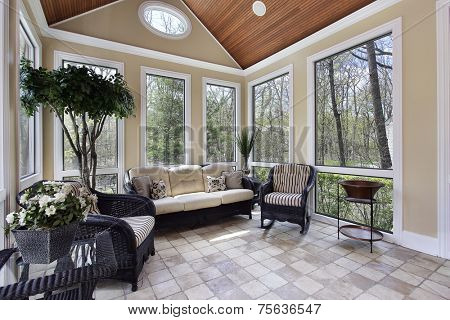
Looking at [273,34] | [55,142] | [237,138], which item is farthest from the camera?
[237,138]

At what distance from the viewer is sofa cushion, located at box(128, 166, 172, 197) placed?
3.64m

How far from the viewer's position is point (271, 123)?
4793 mm

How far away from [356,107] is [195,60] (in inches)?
124

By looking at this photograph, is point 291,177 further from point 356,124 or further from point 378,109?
point 378,109

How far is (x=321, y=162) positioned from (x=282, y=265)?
2080mm

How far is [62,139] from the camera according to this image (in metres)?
3.51

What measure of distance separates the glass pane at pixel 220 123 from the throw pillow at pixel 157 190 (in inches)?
59.4

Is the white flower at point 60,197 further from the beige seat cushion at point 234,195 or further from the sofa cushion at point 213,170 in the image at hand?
the sofa cushion at point 213,170

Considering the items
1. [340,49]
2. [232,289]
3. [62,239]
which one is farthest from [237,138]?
[62,239]

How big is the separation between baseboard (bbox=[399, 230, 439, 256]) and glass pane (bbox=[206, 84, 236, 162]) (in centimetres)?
337

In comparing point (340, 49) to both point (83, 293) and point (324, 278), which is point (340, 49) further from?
point (83, 293)

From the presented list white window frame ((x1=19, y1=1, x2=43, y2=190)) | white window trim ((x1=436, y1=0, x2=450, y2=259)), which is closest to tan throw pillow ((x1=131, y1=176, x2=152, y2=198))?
white window frame ((x1=19, y1=1, x2=43, y2=190))

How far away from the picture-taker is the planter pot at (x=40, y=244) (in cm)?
108

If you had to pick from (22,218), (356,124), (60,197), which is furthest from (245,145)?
(22,218)
